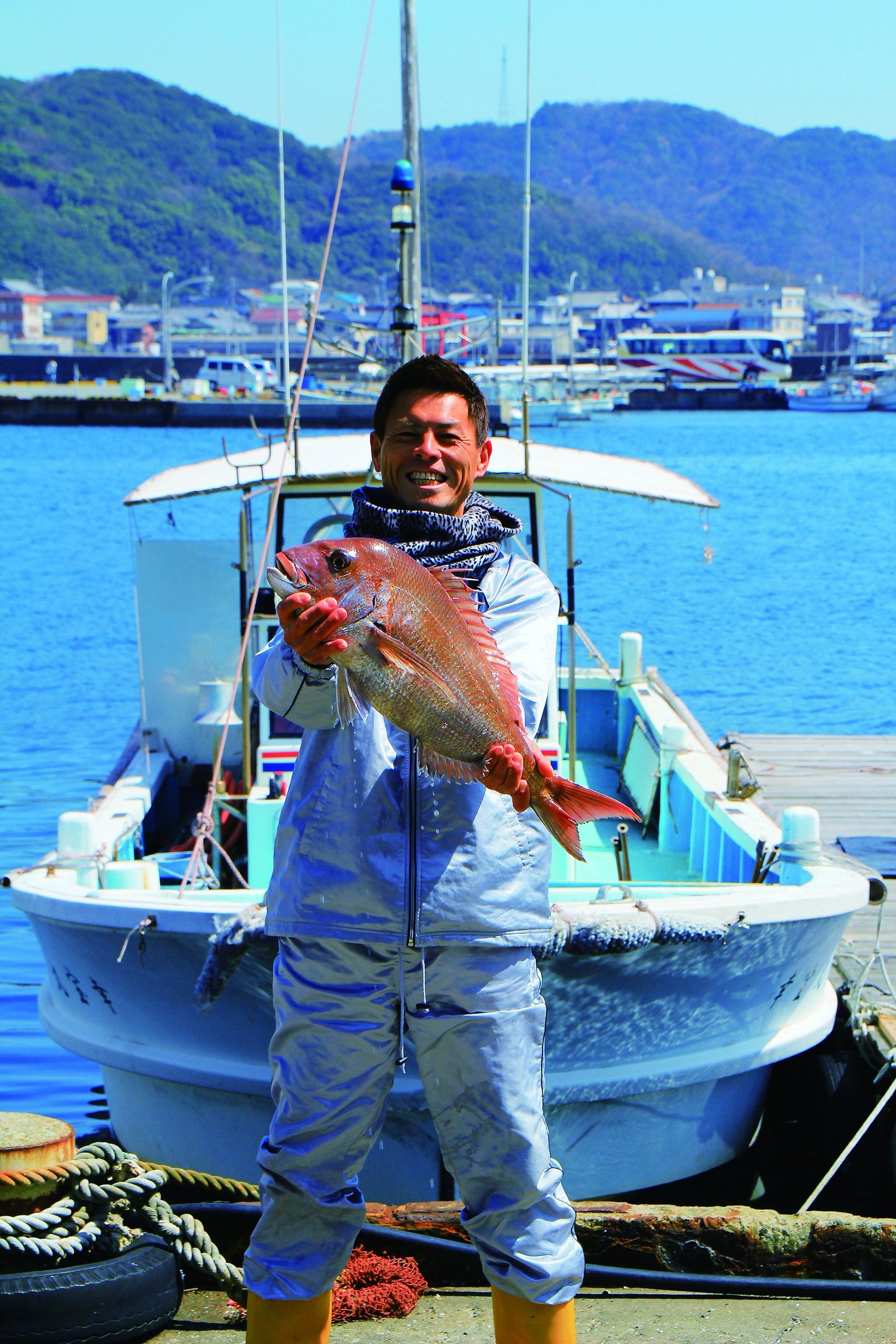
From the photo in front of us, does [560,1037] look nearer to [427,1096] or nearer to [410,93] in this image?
[427,1096]

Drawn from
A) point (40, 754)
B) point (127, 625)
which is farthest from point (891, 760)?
point (127, 625)

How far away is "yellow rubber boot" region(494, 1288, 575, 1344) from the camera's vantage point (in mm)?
2682

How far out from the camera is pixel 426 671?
2.56 m

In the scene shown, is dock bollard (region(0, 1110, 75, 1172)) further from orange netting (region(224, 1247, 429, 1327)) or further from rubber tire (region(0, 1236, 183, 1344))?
orange netting (region(224, 1247, 429, 1327))

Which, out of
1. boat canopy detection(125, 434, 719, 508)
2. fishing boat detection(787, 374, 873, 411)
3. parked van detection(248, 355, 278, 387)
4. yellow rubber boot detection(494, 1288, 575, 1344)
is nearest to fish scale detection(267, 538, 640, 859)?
yellow rubber boot detection(494, 1288, 575, 1344)

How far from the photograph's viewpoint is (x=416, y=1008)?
8.70ft

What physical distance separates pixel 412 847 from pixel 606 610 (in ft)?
87.3

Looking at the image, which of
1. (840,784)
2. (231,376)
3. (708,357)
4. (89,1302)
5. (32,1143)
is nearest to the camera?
(89,1302)

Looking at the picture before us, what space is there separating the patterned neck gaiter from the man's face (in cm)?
4

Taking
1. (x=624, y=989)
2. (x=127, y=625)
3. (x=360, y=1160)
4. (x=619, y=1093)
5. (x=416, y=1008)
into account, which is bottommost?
(x=127, y=625)

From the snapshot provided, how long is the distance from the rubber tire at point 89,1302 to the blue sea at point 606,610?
444cm

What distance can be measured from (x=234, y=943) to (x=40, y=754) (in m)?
12.6

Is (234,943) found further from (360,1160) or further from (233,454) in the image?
(233,454)

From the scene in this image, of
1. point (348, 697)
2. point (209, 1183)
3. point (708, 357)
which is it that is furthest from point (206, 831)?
point (708, 357)
